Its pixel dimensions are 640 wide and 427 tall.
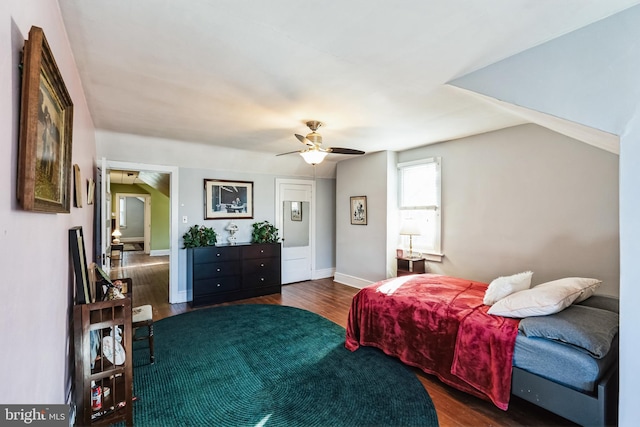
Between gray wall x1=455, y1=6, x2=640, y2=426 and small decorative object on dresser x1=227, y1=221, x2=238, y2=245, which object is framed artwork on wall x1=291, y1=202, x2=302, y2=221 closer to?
small decorative object on dresser x1=227, y1=221, x2=238, y2=245

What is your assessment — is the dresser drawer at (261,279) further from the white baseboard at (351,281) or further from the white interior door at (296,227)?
the white baseboard at (351,281)

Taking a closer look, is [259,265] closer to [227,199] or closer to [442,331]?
[227,199]

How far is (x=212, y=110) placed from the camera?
3135 millimetres

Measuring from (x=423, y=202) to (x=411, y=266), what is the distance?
106cm

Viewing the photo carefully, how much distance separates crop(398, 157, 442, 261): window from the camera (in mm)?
4531

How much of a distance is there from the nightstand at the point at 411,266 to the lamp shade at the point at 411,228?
0.40 metres

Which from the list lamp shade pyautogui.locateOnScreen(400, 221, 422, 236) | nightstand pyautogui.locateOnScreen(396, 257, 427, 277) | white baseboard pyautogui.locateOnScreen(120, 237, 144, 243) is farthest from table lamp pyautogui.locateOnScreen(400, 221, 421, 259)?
white baseboard pyautogui.locateOnScreen(120, 237, 144, 243)

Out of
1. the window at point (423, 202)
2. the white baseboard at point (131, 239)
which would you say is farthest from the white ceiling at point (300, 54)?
the white baseboard at point (131, 239)

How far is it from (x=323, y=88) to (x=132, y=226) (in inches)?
515

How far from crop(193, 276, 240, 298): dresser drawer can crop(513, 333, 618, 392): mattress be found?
13.1 feet

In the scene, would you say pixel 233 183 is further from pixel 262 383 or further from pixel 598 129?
pixel 598 129

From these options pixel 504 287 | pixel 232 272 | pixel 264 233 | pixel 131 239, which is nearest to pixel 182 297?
pixel 232 272

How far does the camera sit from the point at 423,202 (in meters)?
4.74

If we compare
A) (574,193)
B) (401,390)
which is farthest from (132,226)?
(574,193)
